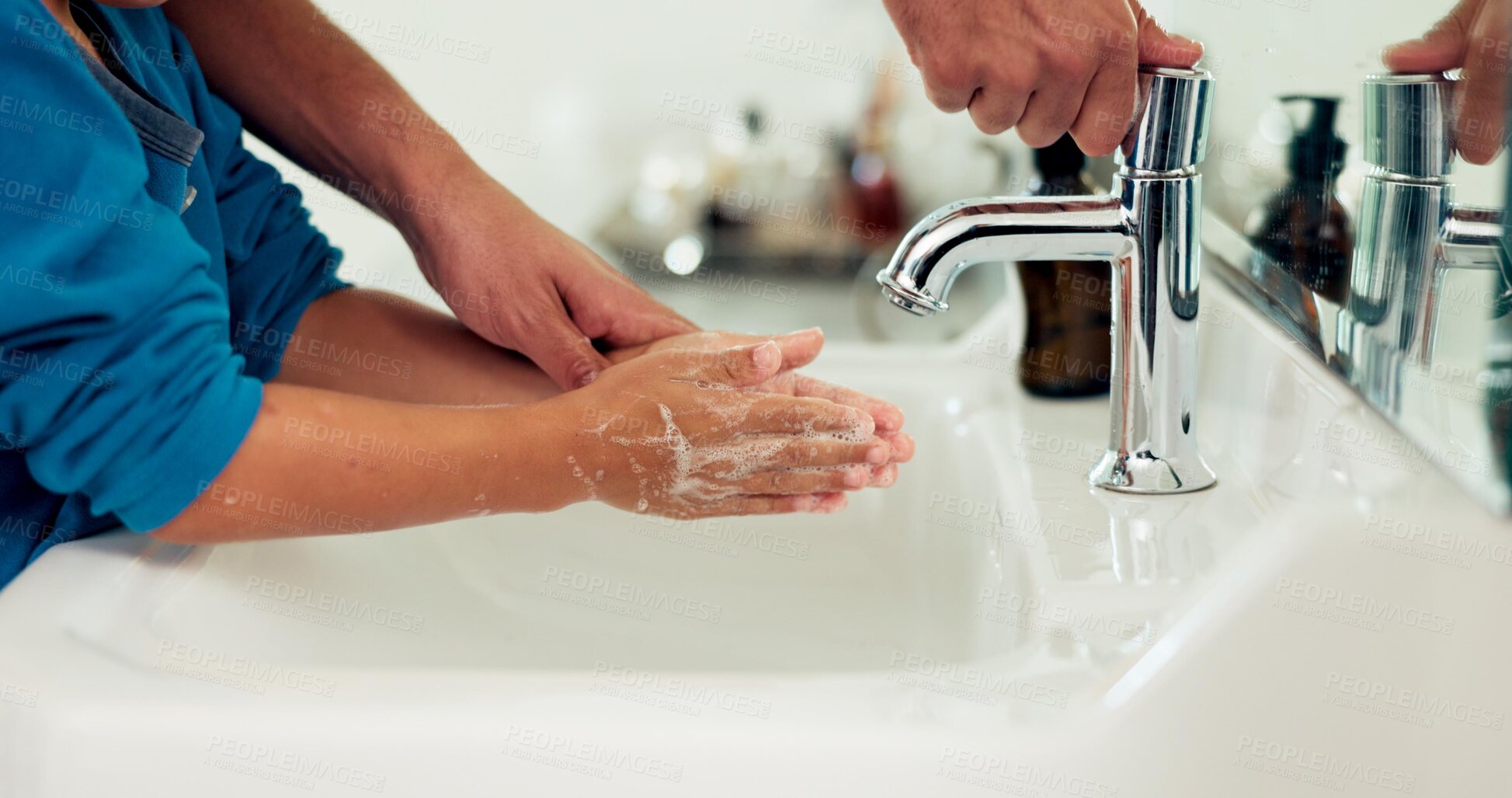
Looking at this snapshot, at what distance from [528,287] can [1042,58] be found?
29 centimetres

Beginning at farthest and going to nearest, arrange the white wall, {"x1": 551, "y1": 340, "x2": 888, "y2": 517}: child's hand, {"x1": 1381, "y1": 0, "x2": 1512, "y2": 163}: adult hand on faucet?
the white wall
{"x1": 551, "y1": 340, "x2": 888, "y2": 517}: child's hand
{"x1": 1381, "y1": 0, "x2": 1512, "y2": 163}: adult hand on faucet

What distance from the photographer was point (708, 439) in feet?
1.59

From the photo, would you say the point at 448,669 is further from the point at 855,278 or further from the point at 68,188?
the point at 855,278

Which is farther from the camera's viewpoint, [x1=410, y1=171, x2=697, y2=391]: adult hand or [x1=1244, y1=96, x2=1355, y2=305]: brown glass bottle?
[x1=410, y1=171, x2=697, y2=391]: adult hand

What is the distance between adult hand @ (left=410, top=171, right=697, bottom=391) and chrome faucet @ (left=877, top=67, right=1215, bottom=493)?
8.2 inches

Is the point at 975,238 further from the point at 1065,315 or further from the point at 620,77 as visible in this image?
the point at 620,77

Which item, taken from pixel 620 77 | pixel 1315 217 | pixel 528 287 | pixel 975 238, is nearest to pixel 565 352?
pixel 528 287

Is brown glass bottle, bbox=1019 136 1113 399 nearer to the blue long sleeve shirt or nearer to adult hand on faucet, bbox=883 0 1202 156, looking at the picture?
adult hand on faucet, bbox=883 0 1202 156

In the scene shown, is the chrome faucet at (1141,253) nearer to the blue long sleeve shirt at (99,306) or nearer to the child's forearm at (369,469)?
the child's forearm at (369,469)

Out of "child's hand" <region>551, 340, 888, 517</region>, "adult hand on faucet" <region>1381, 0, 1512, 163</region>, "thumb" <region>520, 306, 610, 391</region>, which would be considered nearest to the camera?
"adult hand on faucet" <region>1381, 0, 1512, 163</region>

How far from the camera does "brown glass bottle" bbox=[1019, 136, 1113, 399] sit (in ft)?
2.23

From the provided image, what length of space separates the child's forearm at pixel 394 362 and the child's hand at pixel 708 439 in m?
0.15

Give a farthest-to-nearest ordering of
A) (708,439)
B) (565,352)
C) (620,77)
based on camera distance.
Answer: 1. (620,77)
2. (565,352)
3. (708,439)

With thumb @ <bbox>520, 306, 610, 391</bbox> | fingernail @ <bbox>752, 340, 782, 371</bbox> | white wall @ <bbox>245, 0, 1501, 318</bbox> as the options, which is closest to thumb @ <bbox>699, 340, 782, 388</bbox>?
fingernail @ <bbox>752, 340, 782, 371</bbox>
